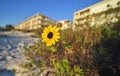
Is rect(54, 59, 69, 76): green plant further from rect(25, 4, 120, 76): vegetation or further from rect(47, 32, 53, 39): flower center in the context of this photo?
rect(47, 32, 53, 39): flower center

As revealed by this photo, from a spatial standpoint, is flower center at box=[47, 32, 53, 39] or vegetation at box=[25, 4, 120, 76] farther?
vegetation at box=[25, 4, 120, 76]

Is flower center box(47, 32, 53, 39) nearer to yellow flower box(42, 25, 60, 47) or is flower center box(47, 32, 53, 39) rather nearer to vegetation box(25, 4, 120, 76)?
yellow flower box(42, 25, 60, 47)

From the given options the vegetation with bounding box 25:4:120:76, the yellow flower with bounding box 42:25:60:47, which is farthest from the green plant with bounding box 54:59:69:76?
the yellow flower with bounding box 42:25:60:47

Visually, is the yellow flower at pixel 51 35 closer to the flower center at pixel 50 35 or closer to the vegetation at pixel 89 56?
the flower center at pixel 50 35

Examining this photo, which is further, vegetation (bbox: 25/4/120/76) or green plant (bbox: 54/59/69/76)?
vegetation (bbox: 25/4/120/76)

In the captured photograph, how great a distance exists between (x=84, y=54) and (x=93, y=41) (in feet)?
1.83

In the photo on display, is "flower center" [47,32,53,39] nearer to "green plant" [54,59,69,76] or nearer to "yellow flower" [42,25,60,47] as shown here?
"yellow flower" [42,25,60,47]

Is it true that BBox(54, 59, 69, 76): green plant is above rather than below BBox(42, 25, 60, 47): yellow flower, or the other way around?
below

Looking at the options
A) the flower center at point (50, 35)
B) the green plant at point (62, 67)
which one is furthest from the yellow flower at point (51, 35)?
the green plant at point (62, 67)

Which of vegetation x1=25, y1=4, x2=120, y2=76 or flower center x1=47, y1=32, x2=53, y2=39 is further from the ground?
flower center x1=47, y1=32, x2=53, y2=39

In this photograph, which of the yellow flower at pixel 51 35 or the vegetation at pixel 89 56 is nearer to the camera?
the yellow flower at pixel 51 35

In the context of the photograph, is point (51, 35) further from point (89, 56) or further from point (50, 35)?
point (89, 56)

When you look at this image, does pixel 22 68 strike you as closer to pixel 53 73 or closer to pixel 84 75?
pixel 53 73

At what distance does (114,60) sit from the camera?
132 inches
